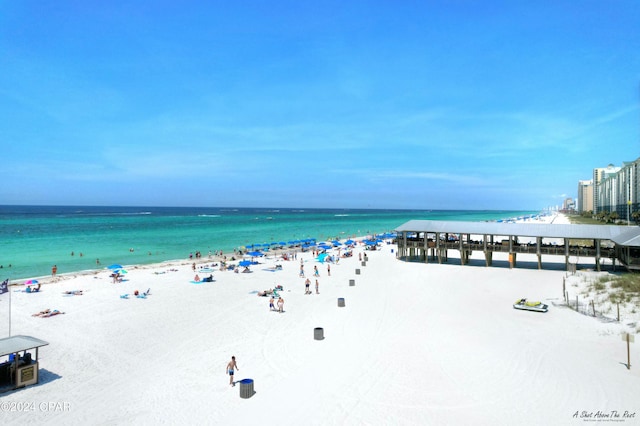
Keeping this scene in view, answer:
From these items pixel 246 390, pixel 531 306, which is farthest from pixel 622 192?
pixel 246 390

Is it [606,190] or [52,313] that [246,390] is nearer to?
[52,313]

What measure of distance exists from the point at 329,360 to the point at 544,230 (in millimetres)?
23152

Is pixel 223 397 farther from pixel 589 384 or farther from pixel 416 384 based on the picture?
pixel 589 384

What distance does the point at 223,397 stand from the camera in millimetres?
9891

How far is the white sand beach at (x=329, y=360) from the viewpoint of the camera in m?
9.19

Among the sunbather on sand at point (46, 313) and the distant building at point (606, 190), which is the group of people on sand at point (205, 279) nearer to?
the sunbather on sand at point (46, 313)

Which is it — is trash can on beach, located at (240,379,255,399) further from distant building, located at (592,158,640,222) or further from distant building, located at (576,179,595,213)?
distant building, located at (576,179,595,213)

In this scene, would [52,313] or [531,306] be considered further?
[52,313]

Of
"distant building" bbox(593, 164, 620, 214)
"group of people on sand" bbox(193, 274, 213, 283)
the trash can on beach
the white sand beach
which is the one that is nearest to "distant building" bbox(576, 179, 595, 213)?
"distant building" bbox(593, 164, 620, 214)

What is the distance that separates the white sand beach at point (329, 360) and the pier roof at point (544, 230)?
21.7 feet

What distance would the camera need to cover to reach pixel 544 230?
28.3 m

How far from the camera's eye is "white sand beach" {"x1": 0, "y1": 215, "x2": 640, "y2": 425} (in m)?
9.19

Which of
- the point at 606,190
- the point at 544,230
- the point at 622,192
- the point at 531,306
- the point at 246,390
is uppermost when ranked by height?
the point at 606,190

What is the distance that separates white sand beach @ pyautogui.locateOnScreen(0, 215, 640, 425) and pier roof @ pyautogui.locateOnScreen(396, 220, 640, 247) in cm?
662
